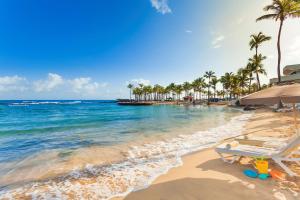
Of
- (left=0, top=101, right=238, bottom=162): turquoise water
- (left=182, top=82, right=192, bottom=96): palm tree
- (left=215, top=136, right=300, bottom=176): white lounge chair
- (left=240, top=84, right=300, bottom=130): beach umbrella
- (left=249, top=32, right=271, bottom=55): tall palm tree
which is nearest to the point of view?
(left=240, top=84, right=300, bottom=130): beach umbrella

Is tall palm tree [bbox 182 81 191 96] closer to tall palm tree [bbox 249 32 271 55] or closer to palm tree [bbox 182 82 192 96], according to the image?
palm tree [bbox 182 82 192 96]

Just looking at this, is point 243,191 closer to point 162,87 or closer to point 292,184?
point 292,184

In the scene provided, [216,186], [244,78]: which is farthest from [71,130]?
[244,78]

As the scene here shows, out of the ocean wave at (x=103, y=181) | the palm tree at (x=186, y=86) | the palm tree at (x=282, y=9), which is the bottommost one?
the ocean wave at (x=103, y=181)

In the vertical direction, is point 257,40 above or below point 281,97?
above

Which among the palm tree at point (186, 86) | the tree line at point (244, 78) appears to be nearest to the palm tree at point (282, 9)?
the tree line at point (244, 78)

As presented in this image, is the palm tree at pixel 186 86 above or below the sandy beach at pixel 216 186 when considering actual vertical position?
above

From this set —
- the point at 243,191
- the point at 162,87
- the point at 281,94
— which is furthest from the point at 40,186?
the point at 162,87

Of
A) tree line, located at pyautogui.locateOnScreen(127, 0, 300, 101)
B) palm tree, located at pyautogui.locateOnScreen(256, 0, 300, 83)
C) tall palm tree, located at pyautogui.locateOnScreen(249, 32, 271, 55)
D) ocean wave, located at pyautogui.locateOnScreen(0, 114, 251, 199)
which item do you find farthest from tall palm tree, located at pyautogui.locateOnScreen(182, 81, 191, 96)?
ocean wave, located at pyautogui.locateOnScreen(0, 114, 251, 199)

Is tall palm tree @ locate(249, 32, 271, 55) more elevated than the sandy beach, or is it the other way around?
tall palm tree @ locate(249, 32, 271, 55)

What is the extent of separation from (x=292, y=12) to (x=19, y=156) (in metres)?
31.1

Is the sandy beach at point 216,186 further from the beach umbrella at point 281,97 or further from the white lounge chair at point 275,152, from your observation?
the beach umbrella at point 281,97

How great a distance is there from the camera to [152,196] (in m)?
3.44

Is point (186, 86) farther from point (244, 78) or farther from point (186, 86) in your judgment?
point (244, 78)
